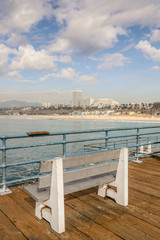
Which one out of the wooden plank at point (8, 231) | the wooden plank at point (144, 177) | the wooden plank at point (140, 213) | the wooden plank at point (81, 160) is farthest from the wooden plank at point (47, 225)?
the wooden plank at point (144, 177)

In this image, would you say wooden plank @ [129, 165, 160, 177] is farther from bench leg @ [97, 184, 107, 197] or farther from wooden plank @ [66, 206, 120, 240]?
wooden plank @ [66, 206, 120, 240]

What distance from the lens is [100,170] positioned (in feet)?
10.5

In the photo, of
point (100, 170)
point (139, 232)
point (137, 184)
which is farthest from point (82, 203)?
point (137, 184)

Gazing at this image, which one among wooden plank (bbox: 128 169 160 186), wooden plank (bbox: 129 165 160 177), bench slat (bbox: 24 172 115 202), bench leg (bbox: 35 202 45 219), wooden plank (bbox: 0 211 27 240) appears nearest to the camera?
wooden plank (bbox: 0 211 27 240)

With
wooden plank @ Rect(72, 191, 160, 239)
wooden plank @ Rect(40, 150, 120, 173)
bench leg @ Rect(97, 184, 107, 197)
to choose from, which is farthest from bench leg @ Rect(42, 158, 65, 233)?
bench leg @ Rect(97, 184, 107, 197)

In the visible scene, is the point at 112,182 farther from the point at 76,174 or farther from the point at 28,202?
the point at 28,202

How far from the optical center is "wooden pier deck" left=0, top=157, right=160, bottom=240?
271 centimetres

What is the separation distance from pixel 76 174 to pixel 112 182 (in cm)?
99

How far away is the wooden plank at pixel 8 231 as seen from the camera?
2.63 metres

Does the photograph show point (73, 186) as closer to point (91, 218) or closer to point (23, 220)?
point (91, 218)

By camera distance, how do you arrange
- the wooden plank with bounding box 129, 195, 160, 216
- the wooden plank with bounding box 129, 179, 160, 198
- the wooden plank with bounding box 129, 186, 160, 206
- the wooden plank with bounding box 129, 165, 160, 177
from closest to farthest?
the wooden plank with bounding box 129, 195, 160, 216 → the wooden plank with bounding box 129, 186, 160, 206 → the wooden plank with bounding box 129, 179, 160, 198 → the wooden plank with bounding box 129, 165, 160, 177

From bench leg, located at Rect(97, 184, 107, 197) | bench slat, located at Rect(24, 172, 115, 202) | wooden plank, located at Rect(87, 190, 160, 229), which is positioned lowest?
wooden plank, located at Rect(87, 190, 160, 229)

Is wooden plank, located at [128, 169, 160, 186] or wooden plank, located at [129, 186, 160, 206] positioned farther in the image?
wooden plank, located at [128, 169, 160, 186]

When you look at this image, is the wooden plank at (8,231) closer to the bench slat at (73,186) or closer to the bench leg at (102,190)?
the bench slat at (73,186)
